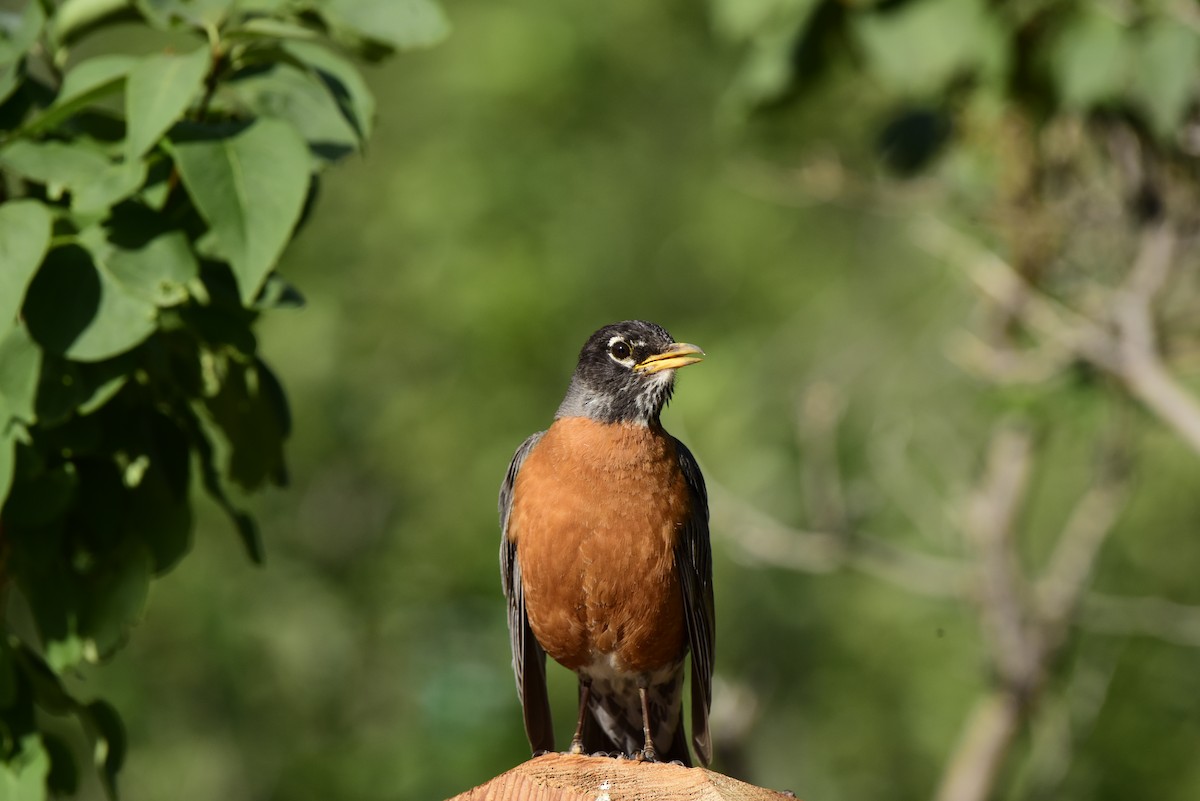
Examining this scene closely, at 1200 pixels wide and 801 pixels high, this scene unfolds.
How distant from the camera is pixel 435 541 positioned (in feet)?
41.5

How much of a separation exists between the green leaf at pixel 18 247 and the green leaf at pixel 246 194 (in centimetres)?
31

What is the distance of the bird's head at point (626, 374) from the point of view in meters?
4.73

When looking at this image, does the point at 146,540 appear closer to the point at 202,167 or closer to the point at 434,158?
the point at 202,167

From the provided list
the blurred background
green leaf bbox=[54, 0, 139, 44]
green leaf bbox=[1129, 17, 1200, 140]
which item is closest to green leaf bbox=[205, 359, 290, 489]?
green leaf bbox=[54, 0, 139, 44]

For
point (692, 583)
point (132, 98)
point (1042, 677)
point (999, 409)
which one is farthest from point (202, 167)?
point (1042, 677)

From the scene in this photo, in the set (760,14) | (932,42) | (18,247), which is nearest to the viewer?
(18,247)

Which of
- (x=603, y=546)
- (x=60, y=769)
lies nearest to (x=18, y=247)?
(x=60, y=769)

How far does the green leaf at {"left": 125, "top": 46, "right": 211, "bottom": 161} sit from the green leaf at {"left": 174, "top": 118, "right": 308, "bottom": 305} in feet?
0.33

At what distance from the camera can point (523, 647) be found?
4742 millimetres

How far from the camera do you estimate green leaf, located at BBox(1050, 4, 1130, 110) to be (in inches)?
197

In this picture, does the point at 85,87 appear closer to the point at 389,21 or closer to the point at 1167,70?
the point at 389,21

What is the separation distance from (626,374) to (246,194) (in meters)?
2.04

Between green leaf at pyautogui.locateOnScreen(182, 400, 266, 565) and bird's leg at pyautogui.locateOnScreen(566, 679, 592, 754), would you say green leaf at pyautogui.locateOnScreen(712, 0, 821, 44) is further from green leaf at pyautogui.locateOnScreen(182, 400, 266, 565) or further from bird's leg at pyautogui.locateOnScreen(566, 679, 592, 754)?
green leaf at pyautogui.locateOnScreen(182, 400, 266, 565)

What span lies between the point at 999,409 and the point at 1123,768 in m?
7.02
